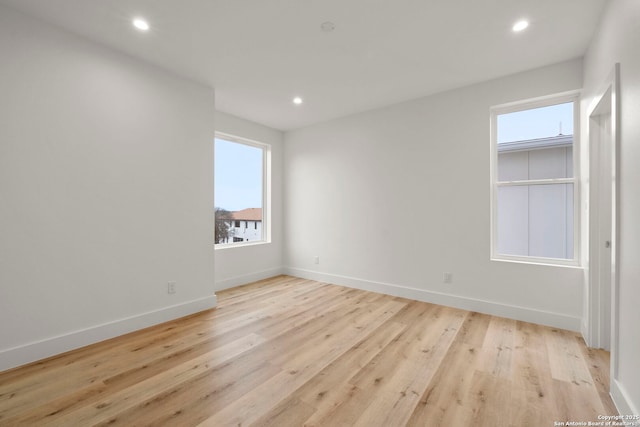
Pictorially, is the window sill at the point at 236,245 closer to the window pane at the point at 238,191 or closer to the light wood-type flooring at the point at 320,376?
the window pane at the point at 238,191

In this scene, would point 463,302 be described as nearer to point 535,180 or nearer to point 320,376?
point 535,180

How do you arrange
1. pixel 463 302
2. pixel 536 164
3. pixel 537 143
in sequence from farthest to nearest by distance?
pixel 463 302 < pixel 536 164 < pixel 537 143

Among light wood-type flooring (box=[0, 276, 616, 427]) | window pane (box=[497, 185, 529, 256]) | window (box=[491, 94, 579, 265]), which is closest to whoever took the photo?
light wood-type flooring (box=[0, 276, 616, 427])

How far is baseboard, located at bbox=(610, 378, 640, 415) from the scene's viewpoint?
1.50 meters

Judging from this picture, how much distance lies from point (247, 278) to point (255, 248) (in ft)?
1.70

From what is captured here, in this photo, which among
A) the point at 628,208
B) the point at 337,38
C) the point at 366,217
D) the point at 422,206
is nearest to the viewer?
the point at 628,208

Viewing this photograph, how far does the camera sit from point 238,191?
474 cm

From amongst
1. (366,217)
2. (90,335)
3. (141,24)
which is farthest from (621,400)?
(141,24)

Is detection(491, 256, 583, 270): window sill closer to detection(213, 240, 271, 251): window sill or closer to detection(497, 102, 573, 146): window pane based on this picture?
detection(497, 102, 573, 146): window pane

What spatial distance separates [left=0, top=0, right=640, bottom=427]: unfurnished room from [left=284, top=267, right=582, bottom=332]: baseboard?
0.07ft

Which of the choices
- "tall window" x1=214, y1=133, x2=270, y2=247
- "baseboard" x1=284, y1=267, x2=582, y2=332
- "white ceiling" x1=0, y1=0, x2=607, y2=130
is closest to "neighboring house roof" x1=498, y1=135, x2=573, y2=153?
"white ceiling" x1=0, y1=0, x2=607, y2=130

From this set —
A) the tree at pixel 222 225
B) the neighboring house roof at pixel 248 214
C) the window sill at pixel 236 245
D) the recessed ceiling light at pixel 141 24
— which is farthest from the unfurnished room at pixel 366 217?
the neighboring house roof at pixel 248 214

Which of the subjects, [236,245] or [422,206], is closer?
[422,206]

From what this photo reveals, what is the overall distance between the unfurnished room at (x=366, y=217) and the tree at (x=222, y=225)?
0.30 meters
